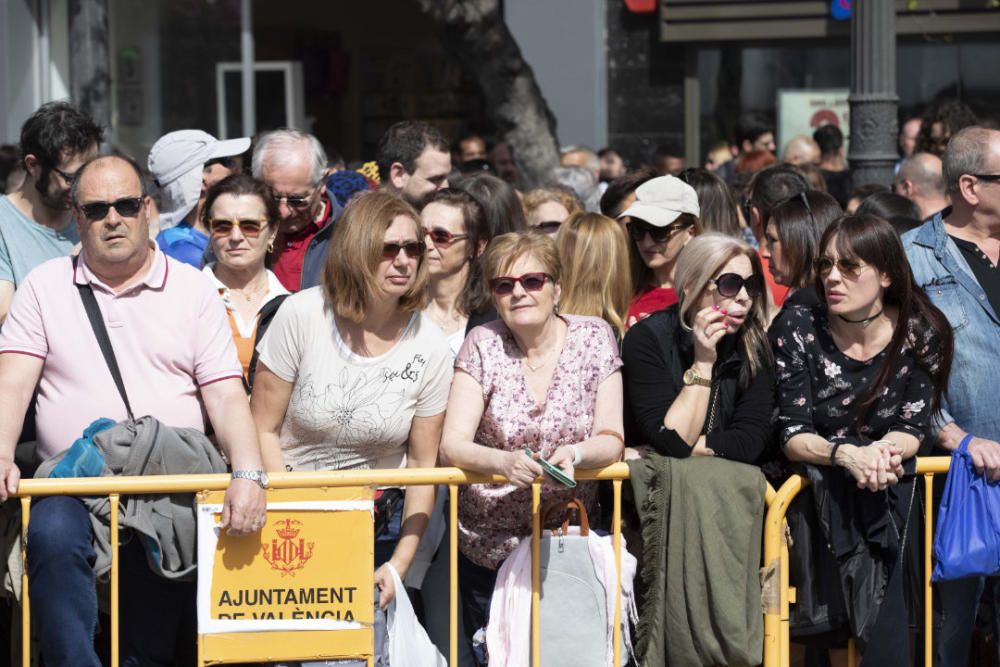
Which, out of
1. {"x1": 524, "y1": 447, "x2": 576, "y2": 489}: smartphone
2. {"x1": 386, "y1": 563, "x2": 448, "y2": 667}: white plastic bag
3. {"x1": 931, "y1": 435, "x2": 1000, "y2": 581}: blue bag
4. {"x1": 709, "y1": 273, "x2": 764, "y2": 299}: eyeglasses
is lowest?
{"x1": 386, "y1": 563, "x2": 448, "y2": 667}: white plastic bag

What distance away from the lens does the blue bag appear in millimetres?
4578

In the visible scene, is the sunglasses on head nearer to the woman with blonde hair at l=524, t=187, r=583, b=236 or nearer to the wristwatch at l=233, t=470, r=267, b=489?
the woman with blonde hair at l=524, t=187, r=583, b=236

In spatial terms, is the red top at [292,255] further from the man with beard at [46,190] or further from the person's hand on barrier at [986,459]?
the person's hand on barrier at [986,459]

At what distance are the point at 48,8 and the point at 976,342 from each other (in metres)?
12.4

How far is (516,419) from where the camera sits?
4602mm

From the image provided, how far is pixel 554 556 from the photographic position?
14.7ft

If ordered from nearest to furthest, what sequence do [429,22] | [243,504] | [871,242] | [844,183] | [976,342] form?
[243,504] → [871,242] → [976,342] → [844,183] → [429,22]

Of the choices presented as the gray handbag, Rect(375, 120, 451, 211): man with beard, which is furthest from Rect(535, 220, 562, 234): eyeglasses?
the gray handbag

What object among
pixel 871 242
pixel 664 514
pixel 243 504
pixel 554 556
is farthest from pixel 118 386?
pixel 871 242

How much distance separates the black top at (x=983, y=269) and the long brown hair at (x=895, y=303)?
1.51 ft

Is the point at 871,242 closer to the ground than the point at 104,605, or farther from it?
farther from it

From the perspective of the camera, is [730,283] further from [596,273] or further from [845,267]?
[596,273]

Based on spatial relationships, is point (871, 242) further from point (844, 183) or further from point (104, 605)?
point (844, 183)

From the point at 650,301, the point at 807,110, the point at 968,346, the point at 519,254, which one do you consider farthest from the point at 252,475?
the point at 807,110
